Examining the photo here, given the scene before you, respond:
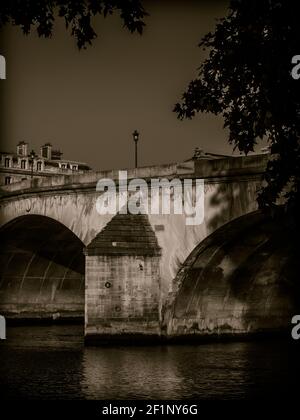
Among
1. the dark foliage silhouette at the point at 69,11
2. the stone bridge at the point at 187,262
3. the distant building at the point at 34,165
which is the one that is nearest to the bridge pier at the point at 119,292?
the stone bridge at the point at 187,262

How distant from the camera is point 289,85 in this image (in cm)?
1066

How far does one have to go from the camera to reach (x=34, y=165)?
76.9m

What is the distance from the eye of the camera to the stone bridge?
2233 cm

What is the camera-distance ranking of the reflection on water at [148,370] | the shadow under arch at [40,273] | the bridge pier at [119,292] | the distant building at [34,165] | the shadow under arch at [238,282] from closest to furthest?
1. the reflection on water at [148,370]
2. the bridge pier at [119,292]
3. the shadow under arch at [238,282]
4. the shadow under arch at [40,273]
5. the distant building at [34,165]

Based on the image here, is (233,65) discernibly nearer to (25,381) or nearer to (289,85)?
(289,85)

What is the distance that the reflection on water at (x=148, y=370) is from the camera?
1471 cm

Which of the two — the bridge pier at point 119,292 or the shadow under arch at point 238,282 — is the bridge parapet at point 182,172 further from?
the bridge pier at point 119,292

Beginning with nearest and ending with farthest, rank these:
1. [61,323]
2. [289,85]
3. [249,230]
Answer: [289,85] → [249,230] → [61,323]

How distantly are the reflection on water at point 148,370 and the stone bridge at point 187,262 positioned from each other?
1.09m

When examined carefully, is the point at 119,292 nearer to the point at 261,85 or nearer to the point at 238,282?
the point at 238,282

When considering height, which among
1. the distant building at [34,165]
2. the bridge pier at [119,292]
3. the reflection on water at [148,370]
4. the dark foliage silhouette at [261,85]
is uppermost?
the distant building at [34,165]
